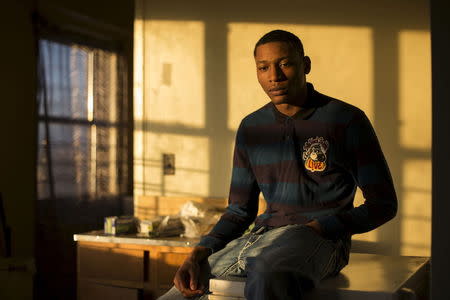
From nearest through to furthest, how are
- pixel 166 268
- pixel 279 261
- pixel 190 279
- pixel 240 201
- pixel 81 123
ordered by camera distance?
1. pixel 279 261
2. pixel 190 279
3. pixel 240 201
4. pixel 166 268
5. pixel 81 123

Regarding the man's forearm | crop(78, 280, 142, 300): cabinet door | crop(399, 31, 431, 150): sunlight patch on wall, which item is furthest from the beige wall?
the man's forearm

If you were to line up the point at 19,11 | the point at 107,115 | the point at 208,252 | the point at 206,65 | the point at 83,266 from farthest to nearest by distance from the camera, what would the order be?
1. the point at 107,115
2. the point at 19,11
3. the point at 206,65
4. the point at 83,266
5. the point at 208,252

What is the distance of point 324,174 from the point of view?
5.43 ft

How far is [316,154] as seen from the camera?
1.66m

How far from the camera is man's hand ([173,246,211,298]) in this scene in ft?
5.50

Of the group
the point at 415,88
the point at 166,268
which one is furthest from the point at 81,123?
the point at 415,88

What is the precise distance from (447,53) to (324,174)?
0.52 m

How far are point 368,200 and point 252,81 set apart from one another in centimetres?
184

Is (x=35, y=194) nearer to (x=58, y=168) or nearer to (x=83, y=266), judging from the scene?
(x=58, y=168)

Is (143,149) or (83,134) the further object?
(83,134)

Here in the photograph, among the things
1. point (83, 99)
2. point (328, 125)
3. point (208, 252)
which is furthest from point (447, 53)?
point (83, 99)

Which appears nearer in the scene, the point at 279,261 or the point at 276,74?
the point at 279,261

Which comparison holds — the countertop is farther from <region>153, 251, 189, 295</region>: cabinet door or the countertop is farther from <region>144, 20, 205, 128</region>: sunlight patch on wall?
<region>144, 20, 205, 128</region>: sunlight patch on wall

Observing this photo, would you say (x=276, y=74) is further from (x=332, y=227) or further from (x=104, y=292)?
(x=104, y=292)
